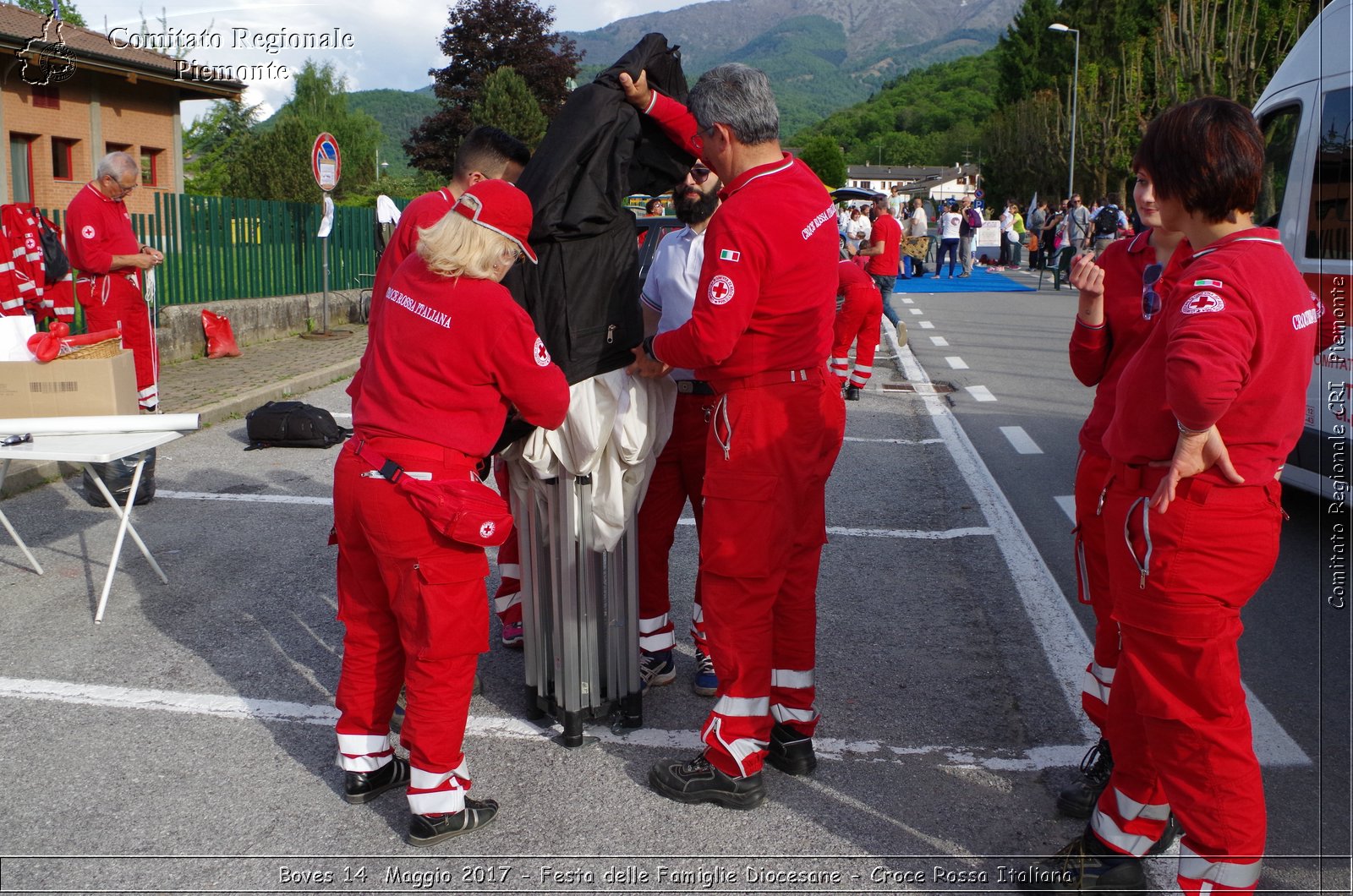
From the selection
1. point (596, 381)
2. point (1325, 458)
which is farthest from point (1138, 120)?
point (596, 381)

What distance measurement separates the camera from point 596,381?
348cm

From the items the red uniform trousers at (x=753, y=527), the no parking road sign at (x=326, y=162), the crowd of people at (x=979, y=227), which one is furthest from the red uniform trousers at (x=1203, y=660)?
the crowd of people at (x=979, y=227)

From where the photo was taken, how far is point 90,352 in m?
5.49

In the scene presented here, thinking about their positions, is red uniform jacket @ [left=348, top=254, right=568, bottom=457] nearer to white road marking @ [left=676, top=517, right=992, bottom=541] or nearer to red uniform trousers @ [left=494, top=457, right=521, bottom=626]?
red uniform trousers @ [left=494, top=457, right=521, bottom=626]

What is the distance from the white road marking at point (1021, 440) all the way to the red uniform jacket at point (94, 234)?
669cm

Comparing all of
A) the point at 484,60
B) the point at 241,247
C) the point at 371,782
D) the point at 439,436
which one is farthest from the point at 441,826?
the point at 484,60

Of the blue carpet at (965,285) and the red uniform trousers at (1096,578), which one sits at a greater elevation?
the blue carpet at (965,285)

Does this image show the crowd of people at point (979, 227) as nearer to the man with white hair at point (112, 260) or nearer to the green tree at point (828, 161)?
the man with white hair at point (112, 260)

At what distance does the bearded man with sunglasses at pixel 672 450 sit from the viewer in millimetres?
3977

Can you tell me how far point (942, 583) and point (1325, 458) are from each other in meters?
1.98

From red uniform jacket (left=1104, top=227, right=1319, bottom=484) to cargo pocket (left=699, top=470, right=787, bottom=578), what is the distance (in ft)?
3.47

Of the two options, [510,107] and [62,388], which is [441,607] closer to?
[62,388]

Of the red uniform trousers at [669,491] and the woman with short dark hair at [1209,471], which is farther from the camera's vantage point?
the red uniform trousers at [669,491]

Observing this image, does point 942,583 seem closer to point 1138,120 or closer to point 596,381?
point 596,381
